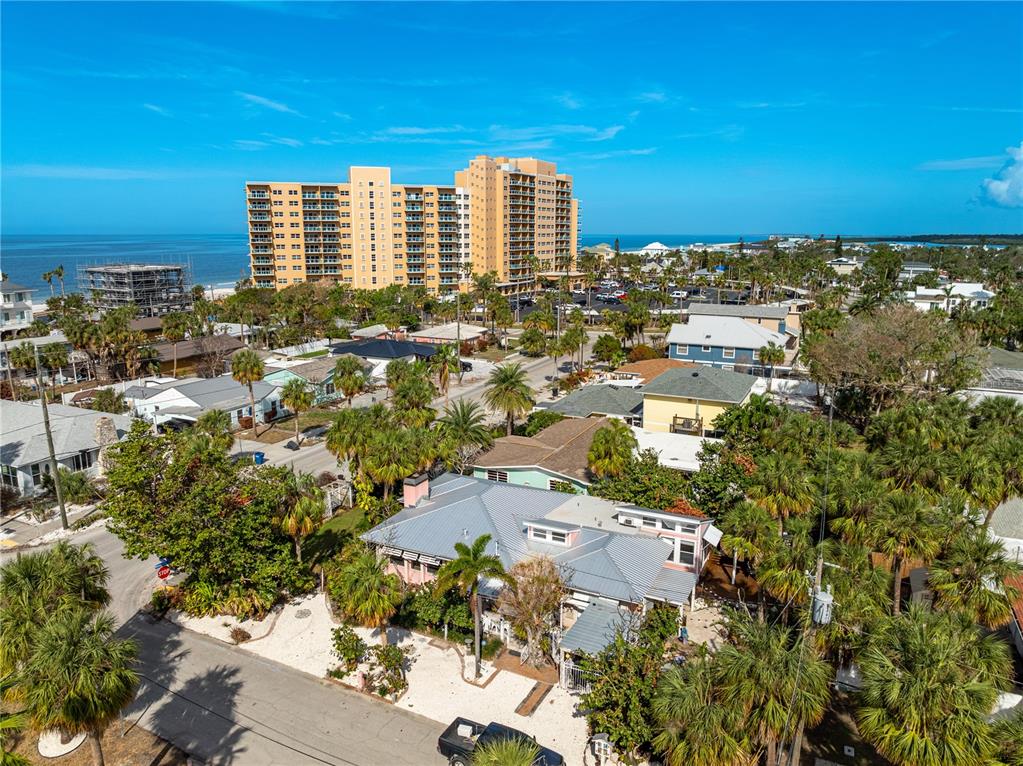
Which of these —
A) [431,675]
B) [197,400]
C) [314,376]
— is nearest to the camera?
[431,675]

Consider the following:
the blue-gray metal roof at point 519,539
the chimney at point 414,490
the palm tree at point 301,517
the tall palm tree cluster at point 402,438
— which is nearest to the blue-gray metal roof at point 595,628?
the blue-gray metal roof at point 519,539

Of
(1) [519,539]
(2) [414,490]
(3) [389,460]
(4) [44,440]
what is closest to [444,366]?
(3) [389,460]

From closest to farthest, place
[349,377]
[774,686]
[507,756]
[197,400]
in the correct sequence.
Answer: [507,756], [774,686], [349,377], [197,400]

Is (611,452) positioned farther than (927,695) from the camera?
Yes

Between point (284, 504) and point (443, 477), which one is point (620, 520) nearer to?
point (443, 477)

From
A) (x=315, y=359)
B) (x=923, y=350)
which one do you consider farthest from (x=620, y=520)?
(x=315, y=359)

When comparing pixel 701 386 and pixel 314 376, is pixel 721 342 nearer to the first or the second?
pixel 701 386

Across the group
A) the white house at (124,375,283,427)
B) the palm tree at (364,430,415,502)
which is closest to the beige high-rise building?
the white house at (124,375,283,427)

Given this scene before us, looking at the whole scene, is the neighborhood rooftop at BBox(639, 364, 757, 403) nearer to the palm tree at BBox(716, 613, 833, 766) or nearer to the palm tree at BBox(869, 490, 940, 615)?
the palm tree at BBox(869, 490, 940, 615)
